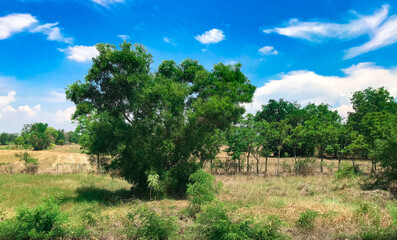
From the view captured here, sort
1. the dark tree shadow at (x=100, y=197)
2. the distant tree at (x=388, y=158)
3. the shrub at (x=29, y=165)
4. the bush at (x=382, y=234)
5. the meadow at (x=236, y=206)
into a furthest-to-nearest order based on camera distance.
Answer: the shrub at (x=29, y=165), the distant tree at (x=388, y=158), the dark tree shadow at (x=100, y=197), the meadow at (x=236, y=206), the bush at (x=382, y=234)

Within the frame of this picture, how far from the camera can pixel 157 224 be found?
675 centimetres

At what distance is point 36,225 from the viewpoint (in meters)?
6.65

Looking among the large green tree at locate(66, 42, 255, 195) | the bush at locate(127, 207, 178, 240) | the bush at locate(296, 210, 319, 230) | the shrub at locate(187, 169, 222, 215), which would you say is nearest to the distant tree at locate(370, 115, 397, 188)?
the large green tree at locate(66, 42, 255, 195)

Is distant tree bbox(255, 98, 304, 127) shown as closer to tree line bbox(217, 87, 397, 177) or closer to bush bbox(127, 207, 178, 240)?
tree line bbox(217, 87, 397, 177)

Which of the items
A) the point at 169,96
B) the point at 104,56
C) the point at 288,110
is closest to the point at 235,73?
the point at 169,96

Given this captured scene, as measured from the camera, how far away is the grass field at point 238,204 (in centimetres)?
780

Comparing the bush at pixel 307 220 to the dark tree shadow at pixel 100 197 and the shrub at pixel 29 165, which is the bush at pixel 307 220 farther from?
the shrub at pixel 29 165

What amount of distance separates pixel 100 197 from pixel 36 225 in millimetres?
8760

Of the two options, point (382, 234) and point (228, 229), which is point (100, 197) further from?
point (382, 234)

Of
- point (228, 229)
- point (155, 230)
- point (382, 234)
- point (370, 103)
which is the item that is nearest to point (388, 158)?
point (382, 234)

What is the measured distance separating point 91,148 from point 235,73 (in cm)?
1072

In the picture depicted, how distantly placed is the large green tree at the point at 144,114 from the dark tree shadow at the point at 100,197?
117cm

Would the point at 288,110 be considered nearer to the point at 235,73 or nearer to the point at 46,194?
the point at 235,73

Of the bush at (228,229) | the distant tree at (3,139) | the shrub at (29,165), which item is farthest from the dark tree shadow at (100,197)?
the distant tree at (3,139)
